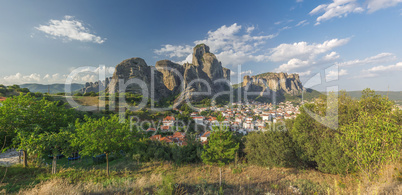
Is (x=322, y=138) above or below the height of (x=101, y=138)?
below

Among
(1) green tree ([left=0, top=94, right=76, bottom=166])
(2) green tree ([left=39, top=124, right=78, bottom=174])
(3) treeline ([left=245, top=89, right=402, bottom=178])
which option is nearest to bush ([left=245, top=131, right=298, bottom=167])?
(3) treeline ([left=245, top=89, right=402, bottom=178])

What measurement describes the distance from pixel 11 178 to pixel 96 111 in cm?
3562

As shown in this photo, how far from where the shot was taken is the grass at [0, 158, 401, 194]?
547 cm

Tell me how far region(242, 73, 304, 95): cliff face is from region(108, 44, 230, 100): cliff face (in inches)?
1486

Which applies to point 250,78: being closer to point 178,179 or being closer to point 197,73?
point 197,73

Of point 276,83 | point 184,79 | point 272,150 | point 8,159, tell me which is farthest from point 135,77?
point 276,83

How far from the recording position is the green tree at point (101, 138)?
7.96 m

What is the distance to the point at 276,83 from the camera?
147 metres

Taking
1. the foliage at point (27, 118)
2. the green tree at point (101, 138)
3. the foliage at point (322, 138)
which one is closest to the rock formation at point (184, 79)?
the foliage at point (27, 118)

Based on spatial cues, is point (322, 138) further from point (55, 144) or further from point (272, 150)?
point (55, 144)

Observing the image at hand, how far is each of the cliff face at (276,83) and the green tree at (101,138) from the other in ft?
458

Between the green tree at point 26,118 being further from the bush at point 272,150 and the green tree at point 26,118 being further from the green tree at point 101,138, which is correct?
the bush at point 272,150

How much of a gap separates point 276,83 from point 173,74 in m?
109

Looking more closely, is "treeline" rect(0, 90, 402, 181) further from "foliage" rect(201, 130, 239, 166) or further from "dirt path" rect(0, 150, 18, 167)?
"dirt path" rect(0, 150, 18, 167)
